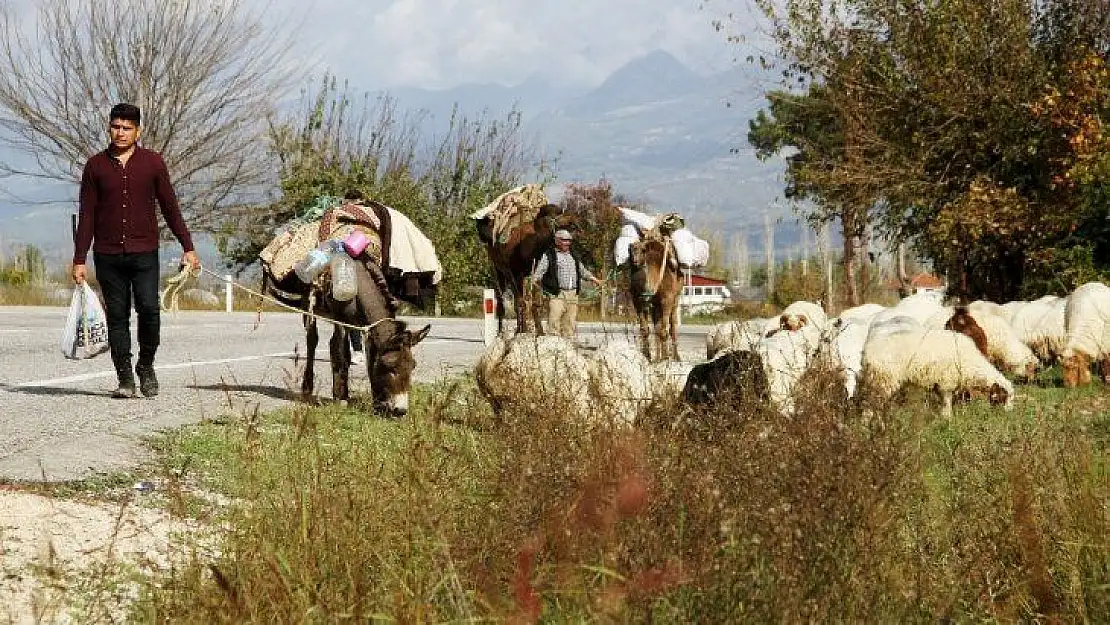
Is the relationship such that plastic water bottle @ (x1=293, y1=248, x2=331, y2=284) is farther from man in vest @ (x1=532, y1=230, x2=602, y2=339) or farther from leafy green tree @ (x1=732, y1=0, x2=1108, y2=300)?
leafy green tree @ (x1=732, y1=0, x2=1108, y2=300)

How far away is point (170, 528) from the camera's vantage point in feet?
19.2

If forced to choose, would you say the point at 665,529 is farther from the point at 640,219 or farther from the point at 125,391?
the point at 640,219

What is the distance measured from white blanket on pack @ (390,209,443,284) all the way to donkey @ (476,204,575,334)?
5.35 metres

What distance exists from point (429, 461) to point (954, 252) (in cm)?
1836

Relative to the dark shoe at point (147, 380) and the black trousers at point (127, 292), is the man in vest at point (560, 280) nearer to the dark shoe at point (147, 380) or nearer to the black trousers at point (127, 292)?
the dark shoe at point (147, 380)

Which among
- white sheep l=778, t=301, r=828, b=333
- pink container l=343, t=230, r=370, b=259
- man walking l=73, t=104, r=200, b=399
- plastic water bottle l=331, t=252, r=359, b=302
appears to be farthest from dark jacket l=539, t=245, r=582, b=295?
man walking l=73, t=104, r=200, b=399

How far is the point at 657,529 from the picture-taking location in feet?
15.6

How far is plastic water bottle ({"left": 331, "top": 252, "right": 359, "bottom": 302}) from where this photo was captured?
10.2 m

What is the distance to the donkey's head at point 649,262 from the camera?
52.5ft

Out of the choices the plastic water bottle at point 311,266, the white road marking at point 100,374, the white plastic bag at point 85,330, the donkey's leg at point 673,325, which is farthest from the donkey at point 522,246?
the white plastic bag at point 85,330

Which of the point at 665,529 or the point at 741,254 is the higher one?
the point at 741,254

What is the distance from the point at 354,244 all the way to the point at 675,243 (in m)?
6.47

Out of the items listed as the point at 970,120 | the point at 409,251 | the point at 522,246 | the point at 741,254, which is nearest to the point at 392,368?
the point at 409,251

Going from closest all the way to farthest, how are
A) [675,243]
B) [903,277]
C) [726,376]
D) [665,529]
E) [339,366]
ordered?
1. [665,529]
2. [726,376]
3. [339,366]
4. [675,243]
5. [903,277]
